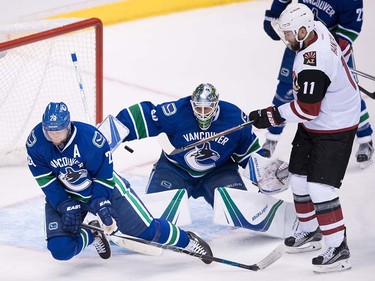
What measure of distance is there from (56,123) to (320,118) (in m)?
1.00

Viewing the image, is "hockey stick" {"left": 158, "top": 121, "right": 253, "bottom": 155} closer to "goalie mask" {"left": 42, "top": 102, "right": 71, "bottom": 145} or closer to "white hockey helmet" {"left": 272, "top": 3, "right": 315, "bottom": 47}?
"white hockey helmet" {"left": 272, "top": 3, "right": 315, "bottom": 47}

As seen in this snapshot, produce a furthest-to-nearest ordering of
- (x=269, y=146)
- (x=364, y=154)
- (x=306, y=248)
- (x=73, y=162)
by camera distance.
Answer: (x=269, y=146) < (x=364, y=154) < (x=306, y=248) < (x=73, y=162)

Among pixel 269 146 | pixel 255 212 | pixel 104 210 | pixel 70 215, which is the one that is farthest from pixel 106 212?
pixel 269 146

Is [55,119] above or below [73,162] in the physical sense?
above

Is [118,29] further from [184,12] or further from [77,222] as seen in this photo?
[77,222]

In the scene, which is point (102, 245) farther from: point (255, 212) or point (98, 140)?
point (255, 212)

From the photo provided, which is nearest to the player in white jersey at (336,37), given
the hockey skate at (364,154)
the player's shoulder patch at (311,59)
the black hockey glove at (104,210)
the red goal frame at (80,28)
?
the hockey skate at (364,154)

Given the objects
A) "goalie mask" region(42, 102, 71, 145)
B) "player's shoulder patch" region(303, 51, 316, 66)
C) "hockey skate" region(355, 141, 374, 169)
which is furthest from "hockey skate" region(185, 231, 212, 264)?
"hockey skate" region(355, 141, 374, 169)

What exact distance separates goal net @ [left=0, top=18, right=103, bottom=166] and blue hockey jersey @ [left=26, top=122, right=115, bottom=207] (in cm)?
122

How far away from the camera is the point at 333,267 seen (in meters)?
4.51

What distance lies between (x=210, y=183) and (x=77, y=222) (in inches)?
29.7

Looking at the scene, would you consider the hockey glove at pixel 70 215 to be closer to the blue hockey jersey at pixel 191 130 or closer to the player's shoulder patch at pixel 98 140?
the player's shoulder patch at pixel 98 140

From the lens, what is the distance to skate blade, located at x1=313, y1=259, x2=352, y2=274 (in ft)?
14.8

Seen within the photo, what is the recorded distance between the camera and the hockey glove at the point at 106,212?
4379mm
